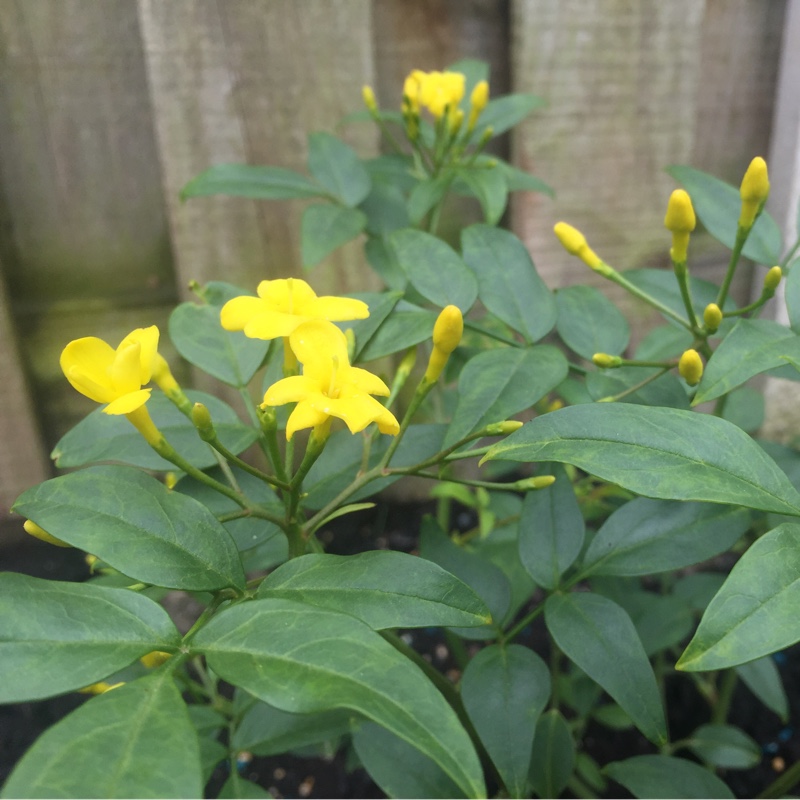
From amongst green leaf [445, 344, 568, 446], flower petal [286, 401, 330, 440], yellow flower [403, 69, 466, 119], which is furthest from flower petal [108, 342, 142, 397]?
yellow flower [403, 69, 466, 119]

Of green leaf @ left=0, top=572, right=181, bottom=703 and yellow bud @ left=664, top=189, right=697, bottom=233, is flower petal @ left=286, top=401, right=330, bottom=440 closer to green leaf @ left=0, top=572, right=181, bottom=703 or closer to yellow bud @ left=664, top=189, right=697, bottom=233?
green leaf @ left=0, top=572, right=181, bottom=703

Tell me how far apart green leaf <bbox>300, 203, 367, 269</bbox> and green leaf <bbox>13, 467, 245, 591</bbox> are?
40 cm

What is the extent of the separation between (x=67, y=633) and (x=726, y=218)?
0.69 m

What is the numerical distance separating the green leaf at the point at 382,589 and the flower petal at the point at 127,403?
13 centimetres

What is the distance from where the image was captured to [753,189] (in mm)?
575

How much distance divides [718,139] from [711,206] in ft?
2.02

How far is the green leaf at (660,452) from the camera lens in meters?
0.39

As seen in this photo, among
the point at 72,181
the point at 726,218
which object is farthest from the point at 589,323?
the point at 72,181

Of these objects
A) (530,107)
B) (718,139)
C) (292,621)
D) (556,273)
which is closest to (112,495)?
(292,621)

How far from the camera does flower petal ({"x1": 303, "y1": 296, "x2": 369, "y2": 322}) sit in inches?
19.4

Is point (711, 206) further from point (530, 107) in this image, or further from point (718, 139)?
point (718, 139)

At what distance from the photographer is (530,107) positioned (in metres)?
0.96

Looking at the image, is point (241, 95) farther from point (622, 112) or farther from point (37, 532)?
point (37, 532)

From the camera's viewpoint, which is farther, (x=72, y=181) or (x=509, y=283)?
(x=72, y=181)
